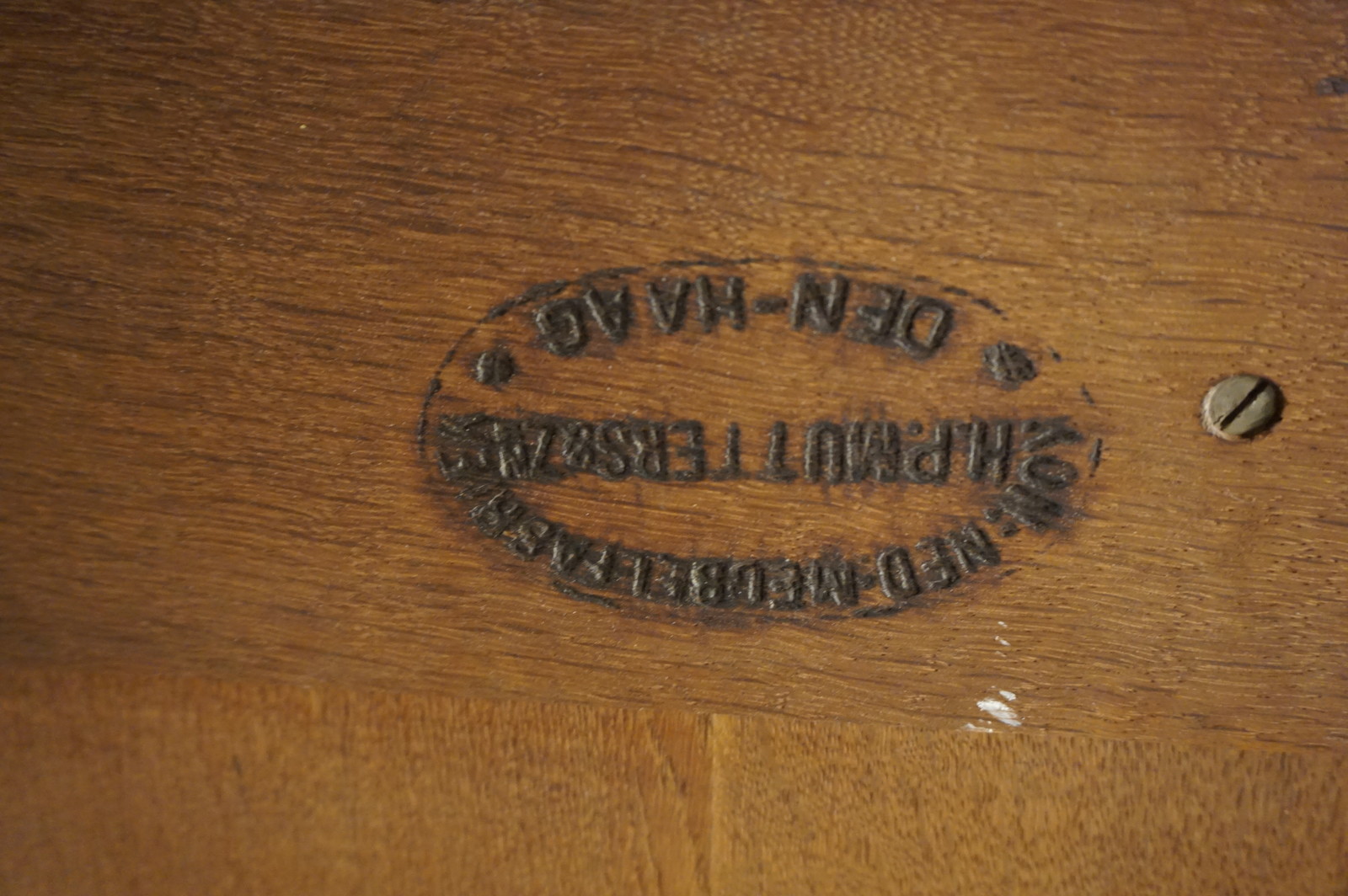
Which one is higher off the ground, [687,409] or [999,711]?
[687,409]

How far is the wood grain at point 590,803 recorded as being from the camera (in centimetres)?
52

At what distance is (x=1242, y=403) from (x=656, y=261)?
8.8 inches

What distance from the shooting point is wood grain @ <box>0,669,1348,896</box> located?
1.69 ft

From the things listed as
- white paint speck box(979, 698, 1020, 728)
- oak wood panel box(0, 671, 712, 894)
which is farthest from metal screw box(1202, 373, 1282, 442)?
oak wood panel box(0, 671, 712, 894)

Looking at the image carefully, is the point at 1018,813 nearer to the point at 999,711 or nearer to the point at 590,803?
the point at 999,711

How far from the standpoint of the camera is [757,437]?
44 cm

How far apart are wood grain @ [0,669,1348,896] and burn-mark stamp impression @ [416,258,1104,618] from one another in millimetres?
104

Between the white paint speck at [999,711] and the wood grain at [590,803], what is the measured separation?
0.09ft

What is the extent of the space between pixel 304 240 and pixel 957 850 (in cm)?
41

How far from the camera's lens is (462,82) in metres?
0.40

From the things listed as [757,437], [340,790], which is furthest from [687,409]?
[340,790]

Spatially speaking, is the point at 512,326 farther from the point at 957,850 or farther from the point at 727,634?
the point at 957,850

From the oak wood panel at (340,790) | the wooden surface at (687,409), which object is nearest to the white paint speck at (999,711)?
the wooden surface at (687,409)

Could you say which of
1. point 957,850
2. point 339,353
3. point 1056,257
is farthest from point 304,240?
point 957,850
